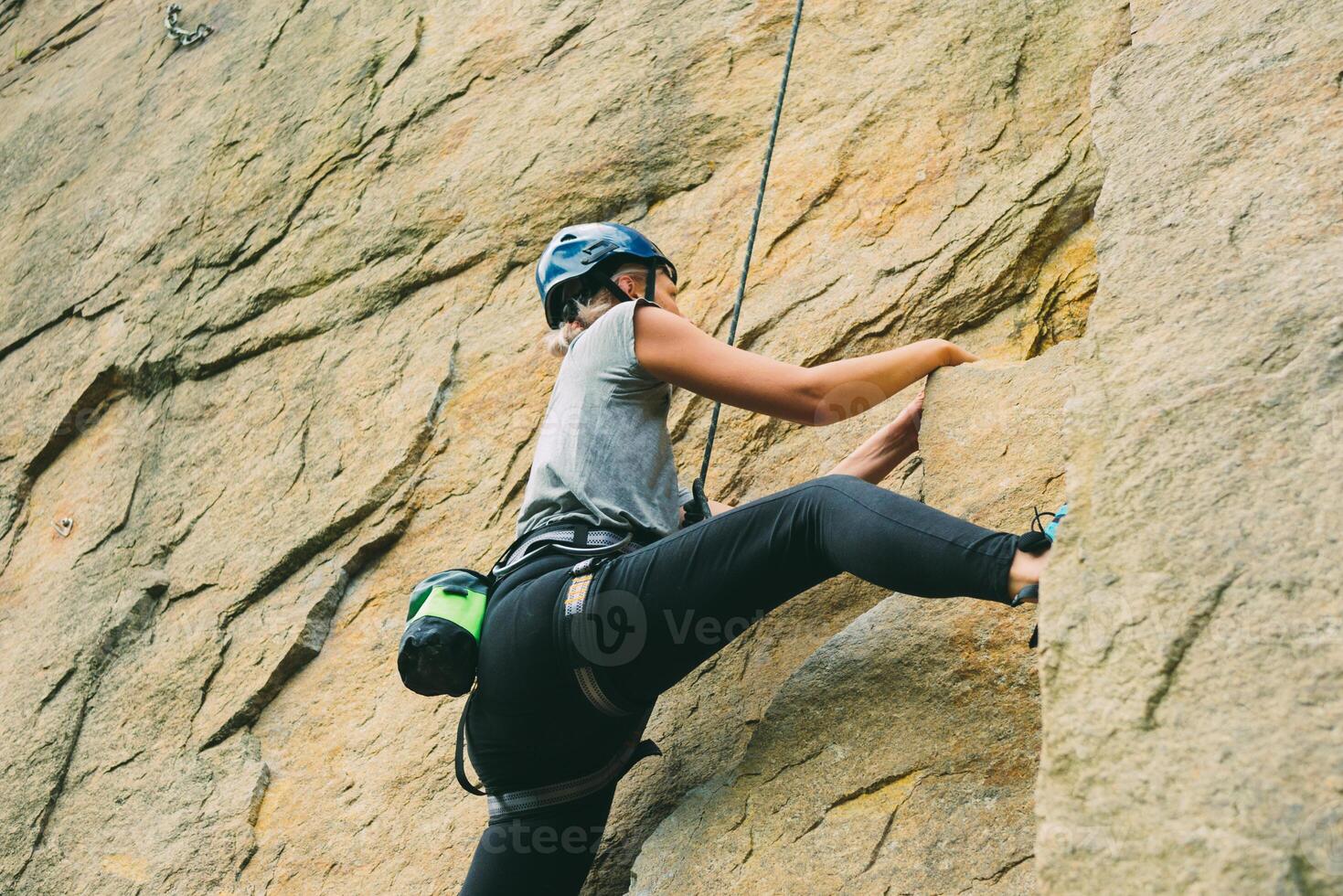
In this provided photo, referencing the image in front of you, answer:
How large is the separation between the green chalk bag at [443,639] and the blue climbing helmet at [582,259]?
98 centimetres

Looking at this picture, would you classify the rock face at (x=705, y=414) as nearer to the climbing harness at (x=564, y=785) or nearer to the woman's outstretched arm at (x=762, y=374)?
→ the woman's outstretched arm at (x=762, y=374)

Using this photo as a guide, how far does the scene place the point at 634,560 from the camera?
9.73ft

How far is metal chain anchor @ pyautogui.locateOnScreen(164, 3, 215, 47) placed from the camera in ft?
25.2

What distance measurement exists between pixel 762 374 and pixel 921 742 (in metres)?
0.94

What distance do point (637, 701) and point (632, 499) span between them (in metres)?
0.52

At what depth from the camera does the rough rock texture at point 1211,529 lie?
6.16 ft

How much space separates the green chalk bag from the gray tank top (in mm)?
253

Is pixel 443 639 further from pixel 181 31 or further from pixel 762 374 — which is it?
pixel 181 31

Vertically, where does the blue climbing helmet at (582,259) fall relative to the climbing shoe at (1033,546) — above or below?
above

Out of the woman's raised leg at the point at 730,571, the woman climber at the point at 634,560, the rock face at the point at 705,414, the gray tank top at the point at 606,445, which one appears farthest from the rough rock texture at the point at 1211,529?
the gray tank top at the point at 606,445

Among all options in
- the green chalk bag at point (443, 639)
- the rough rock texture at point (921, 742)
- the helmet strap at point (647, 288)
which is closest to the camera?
the rough rock texture at point (921, 742)

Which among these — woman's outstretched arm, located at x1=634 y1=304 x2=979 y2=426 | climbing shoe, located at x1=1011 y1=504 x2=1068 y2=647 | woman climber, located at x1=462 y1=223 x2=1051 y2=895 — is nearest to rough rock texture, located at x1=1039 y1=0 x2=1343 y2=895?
climbing shoe, located at x1=1011 y1=504 x2=1068 y2=647

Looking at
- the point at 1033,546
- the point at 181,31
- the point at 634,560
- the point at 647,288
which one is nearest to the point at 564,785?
the point at 634,560

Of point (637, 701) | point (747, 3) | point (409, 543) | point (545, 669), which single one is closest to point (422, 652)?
point (545, 669)
